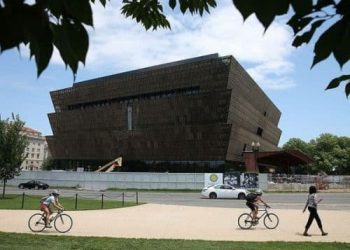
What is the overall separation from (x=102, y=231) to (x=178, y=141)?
62.6 m

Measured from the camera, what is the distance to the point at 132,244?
14.7 meters

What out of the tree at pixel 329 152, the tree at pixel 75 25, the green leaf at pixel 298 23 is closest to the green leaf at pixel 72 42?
the tree at pixel 75 25

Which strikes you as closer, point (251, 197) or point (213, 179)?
point (251, 197)

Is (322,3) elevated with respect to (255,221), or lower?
elevated

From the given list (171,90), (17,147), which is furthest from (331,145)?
(17,147)

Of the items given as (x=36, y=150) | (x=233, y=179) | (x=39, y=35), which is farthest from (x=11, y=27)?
(x=36, y=150)

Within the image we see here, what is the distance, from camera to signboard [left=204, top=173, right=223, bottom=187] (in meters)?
59.5

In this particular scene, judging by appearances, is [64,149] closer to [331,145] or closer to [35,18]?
[331,145]

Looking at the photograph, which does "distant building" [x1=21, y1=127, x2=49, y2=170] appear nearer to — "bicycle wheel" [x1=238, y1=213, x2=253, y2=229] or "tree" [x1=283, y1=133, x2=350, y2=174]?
"tree" [x1=283, y1=133, x2=350, y2=174]

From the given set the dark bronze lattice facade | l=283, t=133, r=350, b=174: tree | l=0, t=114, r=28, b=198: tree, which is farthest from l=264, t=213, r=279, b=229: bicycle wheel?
l=283, t=133, r=350, b=174: tree

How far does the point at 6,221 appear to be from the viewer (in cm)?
2195

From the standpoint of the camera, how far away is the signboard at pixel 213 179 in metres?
59.5

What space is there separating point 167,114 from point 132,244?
69.0m

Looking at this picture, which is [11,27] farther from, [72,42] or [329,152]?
[329,152]
